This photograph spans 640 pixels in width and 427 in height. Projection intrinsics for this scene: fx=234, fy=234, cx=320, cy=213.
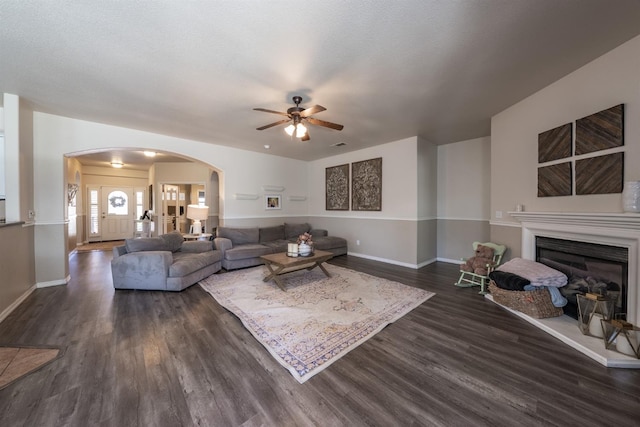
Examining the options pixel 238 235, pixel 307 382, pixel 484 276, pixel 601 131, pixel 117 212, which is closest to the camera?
pixel 307 382

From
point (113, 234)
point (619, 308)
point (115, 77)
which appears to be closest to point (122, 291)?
point (115, 77)

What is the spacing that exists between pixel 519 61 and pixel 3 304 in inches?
239

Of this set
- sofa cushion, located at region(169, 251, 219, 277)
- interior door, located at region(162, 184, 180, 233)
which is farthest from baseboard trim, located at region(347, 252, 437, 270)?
interior door, located at region(162, 184, 180, 233)

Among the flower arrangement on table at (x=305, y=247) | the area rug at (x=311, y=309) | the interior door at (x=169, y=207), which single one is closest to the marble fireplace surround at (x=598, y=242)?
the area rug at (x=311, y=309)

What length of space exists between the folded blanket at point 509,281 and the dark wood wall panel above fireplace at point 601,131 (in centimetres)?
148

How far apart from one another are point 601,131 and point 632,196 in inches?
28.7

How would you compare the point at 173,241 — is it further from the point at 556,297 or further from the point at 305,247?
the point at 556,297

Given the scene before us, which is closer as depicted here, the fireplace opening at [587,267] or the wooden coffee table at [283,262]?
the fireplace opening at [587,267]

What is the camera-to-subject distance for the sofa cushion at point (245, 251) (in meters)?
4.49

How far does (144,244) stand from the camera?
368 centimetres

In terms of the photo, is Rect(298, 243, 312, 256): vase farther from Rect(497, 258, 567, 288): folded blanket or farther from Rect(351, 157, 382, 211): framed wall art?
Rect(497, 258, 567, 288): folded blanket

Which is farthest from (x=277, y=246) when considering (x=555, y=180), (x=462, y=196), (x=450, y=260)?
(x=555, y=180)

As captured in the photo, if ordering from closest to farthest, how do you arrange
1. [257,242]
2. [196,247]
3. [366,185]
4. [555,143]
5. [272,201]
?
[555,143]
[196,247]
[257,242]
[366,185]
[272,201]

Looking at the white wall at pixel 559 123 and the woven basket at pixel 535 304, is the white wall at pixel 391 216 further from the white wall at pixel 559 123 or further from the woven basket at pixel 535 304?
the woven basket at pixel 535 304
